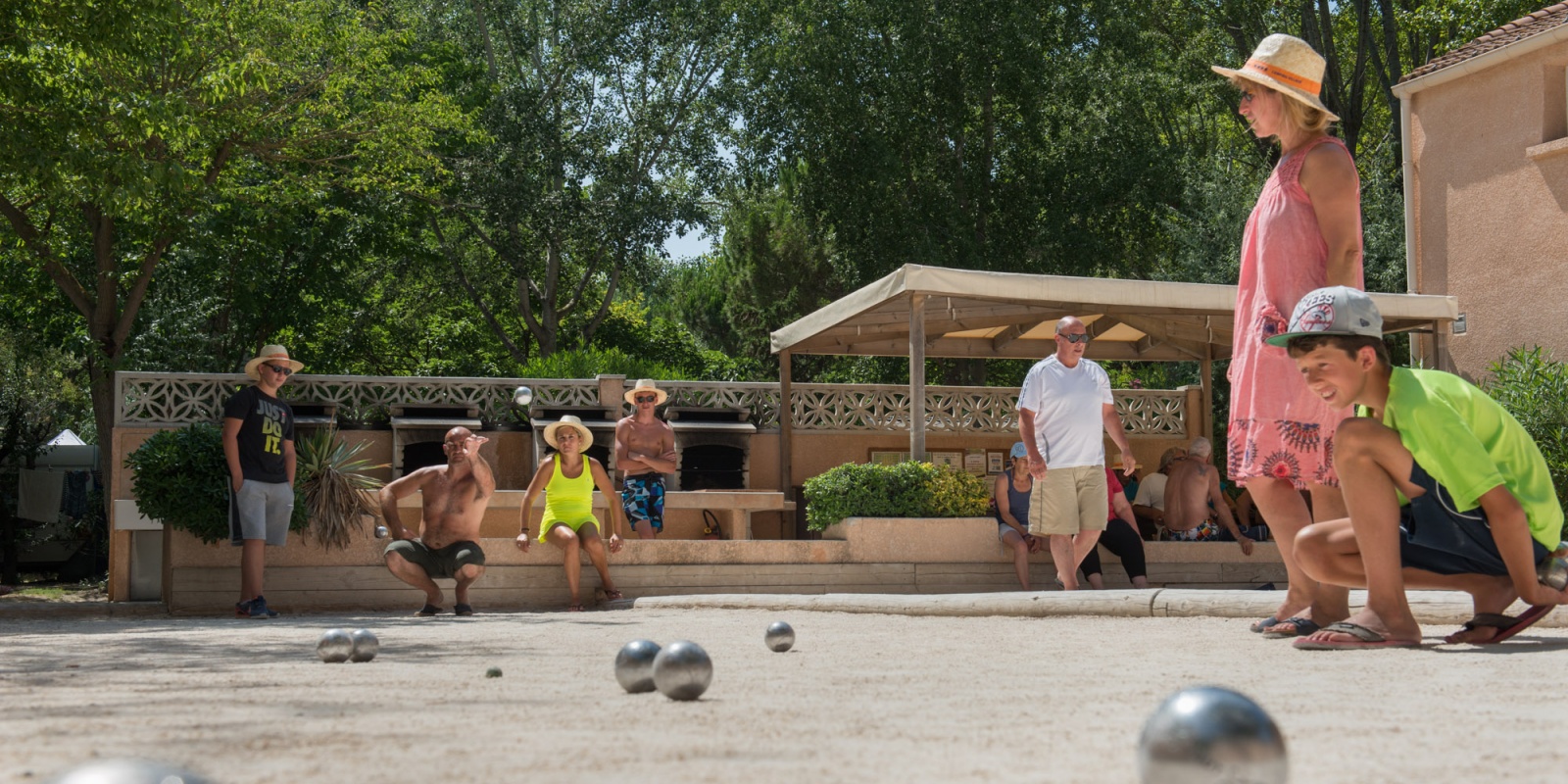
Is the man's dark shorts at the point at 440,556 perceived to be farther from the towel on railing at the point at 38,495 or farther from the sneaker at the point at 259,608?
the towel on railing at the point at 38,495

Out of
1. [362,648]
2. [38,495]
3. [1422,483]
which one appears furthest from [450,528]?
[38,495]

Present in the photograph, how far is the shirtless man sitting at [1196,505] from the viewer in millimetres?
13141

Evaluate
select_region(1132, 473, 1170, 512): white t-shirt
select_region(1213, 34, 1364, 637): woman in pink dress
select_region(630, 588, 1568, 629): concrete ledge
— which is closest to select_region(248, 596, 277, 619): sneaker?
select_region(630, 588, 1568, 629): concrete ledge

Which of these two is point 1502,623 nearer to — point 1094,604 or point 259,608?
point 1094,604

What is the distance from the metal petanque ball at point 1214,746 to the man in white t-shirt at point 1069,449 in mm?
7110

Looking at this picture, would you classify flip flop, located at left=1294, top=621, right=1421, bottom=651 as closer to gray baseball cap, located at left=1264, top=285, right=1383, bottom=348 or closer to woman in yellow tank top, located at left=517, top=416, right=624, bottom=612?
gray baseball cap, located at left=1264, top=285, right=1383, bottom=348

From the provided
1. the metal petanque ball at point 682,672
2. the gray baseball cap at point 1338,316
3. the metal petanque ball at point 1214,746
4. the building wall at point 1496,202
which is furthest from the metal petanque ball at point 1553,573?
the building wall at point 1496,202


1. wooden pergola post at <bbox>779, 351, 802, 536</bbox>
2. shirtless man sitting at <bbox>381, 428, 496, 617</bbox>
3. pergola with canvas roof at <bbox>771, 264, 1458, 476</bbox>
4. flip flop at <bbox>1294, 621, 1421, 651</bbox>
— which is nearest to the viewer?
flip flop at <bbox>1294, 621, 1421, 651</bbox>

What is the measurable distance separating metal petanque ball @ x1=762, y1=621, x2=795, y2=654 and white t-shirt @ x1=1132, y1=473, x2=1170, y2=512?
923 centimetres

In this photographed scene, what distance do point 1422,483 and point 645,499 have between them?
8717 millimetres

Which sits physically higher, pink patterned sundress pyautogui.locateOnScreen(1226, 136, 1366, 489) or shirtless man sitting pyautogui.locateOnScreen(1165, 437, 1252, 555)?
pink patterned sundress pyautogui.locateOnScreen(1226, 136, 1366, 489)

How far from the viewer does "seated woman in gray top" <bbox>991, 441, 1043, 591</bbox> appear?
11859mm

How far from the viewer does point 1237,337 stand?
18.3 feet

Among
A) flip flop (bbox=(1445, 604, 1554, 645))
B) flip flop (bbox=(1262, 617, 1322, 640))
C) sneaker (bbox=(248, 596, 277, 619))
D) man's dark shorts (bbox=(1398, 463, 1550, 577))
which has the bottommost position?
sneaker (bbox=(248, 596, 277, 619))
